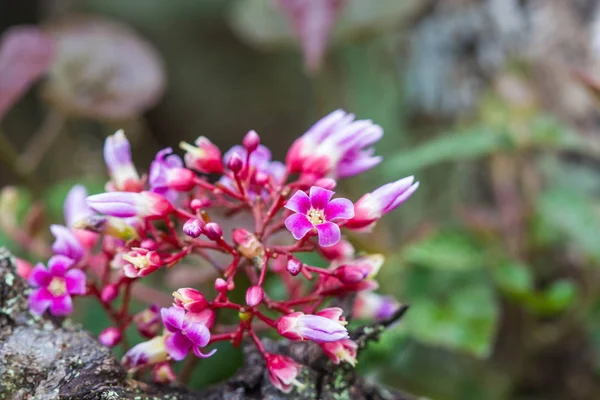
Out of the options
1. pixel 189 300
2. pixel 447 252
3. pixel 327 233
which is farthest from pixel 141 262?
pixel 447 252

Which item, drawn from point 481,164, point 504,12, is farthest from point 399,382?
point 504,12

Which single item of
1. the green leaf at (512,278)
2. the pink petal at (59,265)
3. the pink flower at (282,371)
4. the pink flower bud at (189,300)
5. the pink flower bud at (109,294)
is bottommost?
the green leaf at (512,278)

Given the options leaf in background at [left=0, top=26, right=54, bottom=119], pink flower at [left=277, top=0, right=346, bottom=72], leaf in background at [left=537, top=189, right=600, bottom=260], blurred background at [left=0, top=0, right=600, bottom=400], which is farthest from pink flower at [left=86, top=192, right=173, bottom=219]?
leaf in background at [left=537, top=189, right=600, bottom=260]

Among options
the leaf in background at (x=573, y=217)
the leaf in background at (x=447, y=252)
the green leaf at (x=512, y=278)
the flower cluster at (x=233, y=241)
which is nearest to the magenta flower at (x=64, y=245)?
the flower cluster at (x=233, y=241)

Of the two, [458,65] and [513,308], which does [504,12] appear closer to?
[458,65]

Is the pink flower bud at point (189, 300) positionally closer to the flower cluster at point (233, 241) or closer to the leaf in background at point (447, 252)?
the flower cluster at point (233, 241)
